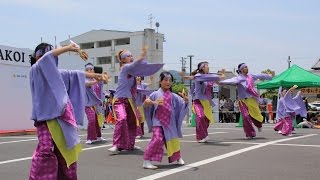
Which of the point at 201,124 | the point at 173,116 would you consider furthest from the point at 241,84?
the point at 173,116

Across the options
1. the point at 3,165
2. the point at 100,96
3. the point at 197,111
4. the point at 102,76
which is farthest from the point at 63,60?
the point at 102,76

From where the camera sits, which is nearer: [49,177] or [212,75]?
[49,177]

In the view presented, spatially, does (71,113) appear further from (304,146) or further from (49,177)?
(304,146)

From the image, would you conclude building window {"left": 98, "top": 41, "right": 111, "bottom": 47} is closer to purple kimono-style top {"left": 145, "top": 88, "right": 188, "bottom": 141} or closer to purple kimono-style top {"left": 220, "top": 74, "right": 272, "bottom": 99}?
purple kimono-style top {"left": 220, "top": 74, "right": 272, "bottom": 99}

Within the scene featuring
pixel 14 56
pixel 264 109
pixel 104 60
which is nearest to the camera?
pixel 14 56

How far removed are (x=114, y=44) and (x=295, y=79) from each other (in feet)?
198

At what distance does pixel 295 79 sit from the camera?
2181 centimetres

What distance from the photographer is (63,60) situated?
65.3ft

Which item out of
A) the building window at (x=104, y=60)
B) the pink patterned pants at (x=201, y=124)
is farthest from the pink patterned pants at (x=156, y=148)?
the building window at (x=104, y=60)

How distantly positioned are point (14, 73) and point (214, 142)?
9.76 metres

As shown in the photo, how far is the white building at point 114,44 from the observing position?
246 ft

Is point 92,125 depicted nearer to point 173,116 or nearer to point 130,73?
point 130,73

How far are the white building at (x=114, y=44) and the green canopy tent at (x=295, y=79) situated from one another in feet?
166

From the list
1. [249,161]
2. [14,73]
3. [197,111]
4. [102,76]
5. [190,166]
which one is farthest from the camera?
[14,73]
